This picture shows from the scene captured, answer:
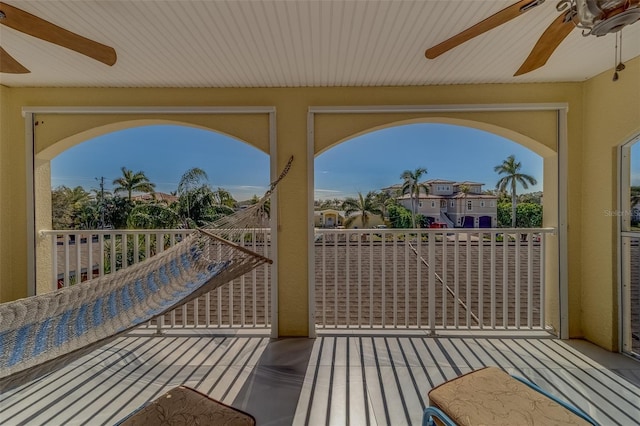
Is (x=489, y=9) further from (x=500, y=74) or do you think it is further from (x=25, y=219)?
(x=25, y=219)

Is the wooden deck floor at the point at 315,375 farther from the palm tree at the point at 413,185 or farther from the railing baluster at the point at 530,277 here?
the palm tree at the point at 413,185

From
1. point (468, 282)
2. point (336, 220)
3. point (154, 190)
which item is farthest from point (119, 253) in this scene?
point (468, 282)

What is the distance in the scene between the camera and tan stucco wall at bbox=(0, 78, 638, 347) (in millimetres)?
2504

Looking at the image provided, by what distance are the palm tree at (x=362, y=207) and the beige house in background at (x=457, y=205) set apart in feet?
1.41

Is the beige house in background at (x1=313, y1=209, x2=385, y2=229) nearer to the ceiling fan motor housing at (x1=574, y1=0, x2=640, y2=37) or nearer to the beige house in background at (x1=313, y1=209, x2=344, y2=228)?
the beige house in background at (x1=313, y1=209, x2=344, y2=228)

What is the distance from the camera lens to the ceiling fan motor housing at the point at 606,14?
1.01m

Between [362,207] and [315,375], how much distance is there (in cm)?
233

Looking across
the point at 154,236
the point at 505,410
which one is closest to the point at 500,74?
the point at 505,410

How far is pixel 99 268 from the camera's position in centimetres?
267

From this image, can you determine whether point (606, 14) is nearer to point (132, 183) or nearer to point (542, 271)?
point (542, 271)

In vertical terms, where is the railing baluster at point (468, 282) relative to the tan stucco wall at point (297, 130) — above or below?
below

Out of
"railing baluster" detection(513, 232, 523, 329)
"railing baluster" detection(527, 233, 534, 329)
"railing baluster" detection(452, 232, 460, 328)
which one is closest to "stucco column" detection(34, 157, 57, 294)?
"railing baluster" detection(452, 232, 460, 328)

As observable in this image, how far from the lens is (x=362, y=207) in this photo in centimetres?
379

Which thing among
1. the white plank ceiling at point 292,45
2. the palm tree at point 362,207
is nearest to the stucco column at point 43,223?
the white plank ceiling at point 292,45
